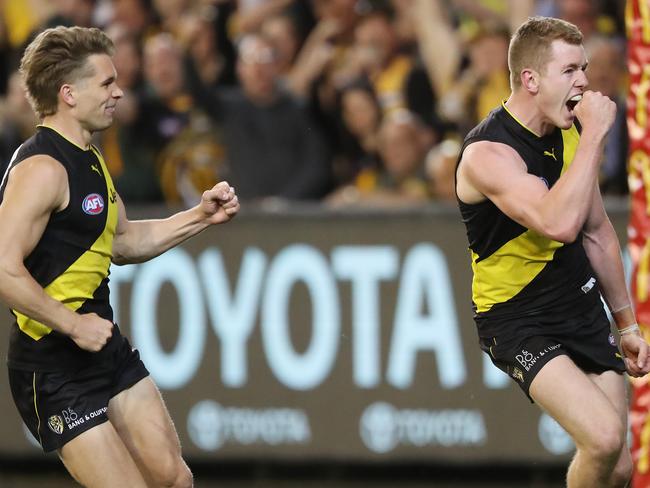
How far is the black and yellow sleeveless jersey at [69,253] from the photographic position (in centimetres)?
656

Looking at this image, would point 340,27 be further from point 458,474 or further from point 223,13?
point 458,474

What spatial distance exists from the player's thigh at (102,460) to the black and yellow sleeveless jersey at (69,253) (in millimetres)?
367

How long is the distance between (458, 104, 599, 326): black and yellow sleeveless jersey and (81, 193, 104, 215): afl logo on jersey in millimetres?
1739

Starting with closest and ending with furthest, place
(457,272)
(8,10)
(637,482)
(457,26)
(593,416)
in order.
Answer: (593,416) → (637,482) → (457,272) → (457,26) → (8,10)

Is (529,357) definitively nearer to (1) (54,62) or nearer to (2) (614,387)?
(2) (614,387)

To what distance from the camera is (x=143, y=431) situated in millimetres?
6797

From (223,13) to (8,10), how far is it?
2.09 m

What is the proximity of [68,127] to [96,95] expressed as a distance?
0.20 metres

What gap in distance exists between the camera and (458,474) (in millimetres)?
10719

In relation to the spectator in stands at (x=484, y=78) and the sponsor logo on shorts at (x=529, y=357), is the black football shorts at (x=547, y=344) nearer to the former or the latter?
the sponsor logo on shorts at (x=529, y=357)

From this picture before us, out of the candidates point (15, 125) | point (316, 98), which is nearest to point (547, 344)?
point (316, 98)

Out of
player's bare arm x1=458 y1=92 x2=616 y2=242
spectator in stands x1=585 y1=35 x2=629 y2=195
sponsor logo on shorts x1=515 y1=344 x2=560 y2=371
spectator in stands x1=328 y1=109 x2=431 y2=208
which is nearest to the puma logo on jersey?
player's bare arm x1=458 y1=92 x2=616 y2=242

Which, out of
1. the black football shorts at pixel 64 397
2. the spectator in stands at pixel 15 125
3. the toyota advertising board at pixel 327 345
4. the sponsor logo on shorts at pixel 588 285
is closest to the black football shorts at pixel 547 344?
the sponsor logo on shorts at pixel 588 285

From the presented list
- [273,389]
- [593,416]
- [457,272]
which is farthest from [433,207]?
[593,416]
